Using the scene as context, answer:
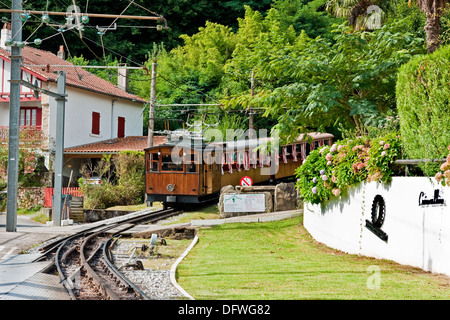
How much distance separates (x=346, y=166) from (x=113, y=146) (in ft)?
77.2

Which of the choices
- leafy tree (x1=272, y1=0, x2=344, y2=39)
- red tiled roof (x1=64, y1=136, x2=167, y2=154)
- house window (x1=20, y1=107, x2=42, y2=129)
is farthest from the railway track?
leafy tree (x1=272, y1=0, x2=344, y2=39)

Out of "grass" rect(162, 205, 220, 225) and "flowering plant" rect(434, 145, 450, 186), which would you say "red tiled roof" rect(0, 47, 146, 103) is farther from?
"flowering plant" rect(434, 145, 450, 186)

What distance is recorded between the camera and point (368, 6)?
2297 cm

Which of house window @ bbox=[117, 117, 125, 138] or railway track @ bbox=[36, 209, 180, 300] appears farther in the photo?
house window @ bbox=[117, 117, 125, 138]

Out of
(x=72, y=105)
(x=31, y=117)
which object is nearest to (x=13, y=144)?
(x=72, y=105)

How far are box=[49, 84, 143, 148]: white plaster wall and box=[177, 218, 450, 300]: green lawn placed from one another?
793 inches

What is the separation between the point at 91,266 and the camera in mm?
12375

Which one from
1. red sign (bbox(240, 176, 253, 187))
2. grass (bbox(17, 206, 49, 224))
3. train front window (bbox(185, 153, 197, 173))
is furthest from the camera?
grass (bbox(17, 206, 49, 224))

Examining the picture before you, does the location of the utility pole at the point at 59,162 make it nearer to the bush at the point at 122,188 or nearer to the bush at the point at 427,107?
the bush at the point at 122,188

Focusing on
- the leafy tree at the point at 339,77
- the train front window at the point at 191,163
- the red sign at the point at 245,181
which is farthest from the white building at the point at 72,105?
the leafy tree at the point at 339,77

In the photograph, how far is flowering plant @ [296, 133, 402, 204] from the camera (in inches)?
432

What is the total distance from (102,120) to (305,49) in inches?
888

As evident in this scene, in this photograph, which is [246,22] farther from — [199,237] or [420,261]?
[420,261]

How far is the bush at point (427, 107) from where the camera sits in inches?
363
